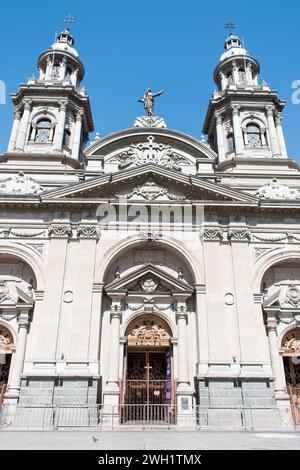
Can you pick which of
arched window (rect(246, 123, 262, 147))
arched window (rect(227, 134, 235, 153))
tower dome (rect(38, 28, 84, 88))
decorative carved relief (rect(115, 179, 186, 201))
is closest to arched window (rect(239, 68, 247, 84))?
arched window (rect(246, 123, 262, 147))

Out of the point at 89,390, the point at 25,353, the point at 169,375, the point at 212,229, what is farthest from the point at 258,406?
the point at 25,353

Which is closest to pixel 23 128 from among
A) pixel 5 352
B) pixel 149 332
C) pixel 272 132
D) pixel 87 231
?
pixel 87 231

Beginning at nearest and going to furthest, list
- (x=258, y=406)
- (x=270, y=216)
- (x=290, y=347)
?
1. (x=258, y=406)
2. (x=290, y=347)
3. (x=270, y=216)

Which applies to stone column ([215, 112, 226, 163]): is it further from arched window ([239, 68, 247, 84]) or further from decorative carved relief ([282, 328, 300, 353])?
decorative carved relief ([282, 328, 300, 353])

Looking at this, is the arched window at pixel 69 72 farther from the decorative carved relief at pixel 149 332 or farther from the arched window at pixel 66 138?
the decorative carved relief at pixel 149 332

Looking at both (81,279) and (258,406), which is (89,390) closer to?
(81,279)

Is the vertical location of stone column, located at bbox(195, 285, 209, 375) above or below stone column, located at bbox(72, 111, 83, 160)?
below

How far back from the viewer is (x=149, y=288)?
22234mm

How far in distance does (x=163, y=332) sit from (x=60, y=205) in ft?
31.5

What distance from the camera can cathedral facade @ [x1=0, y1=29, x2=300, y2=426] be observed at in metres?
18.9

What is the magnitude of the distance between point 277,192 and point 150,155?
933cm

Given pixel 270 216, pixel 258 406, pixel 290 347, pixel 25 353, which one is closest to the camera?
pixel 258 406

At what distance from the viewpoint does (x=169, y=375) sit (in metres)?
20.5

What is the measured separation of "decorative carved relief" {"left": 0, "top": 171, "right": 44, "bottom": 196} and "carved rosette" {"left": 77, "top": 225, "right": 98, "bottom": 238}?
415 cm
